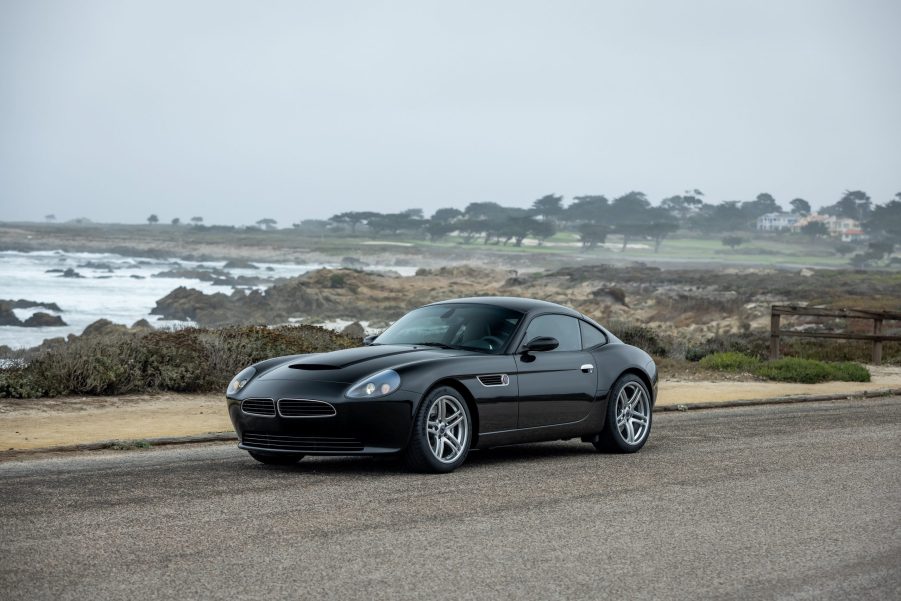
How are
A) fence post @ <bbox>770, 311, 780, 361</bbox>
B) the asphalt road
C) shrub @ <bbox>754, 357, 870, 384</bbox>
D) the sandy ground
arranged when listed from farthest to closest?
fence post @ <bbox>770, 311, 780, 361</bbox>
shrub @ <bbox>754, 357, 870, 384</bbox>
the sandy ground
the asphalt road

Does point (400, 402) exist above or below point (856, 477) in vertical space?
above

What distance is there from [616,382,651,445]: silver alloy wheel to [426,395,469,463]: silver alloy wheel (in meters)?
2.10

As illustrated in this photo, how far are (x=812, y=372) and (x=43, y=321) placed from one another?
43.1 m

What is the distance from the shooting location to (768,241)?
19138 cm

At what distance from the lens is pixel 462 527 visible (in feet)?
25.6

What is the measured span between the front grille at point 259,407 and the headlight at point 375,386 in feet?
2.27

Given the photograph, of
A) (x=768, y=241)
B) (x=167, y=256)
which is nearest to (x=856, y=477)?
(x=167, y=256)

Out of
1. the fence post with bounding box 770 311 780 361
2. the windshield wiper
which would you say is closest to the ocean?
the fence post with bounding box 770 311 780 361

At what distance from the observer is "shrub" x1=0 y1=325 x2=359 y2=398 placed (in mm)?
16297

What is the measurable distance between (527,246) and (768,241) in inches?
1749

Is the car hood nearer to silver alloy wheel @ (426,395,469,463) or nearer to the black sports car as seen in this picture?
the black sports car

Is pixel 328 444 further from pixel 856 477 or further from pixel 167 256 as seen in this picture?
pixel 167 256

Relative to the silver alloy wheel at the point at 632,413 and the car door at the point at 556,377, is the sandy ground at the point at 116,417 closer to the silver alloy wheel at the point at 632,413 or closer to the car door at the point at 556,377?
the car door at the point at 556,377

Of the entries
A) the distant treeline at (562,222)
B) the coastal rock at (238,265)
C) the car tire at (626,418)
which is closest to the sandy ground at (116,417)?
the car tire at (626,418)
